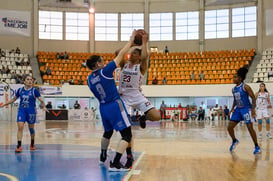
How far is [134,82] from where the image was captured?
6855mm

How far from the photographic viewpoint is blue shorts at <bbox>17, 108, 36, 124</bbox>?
9.27m

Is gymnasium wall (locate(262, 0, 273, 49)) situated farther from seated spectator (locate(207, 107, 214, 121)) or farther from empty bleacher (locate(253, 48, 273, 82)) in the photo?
seated spectator (locate(207, 107, 214, 121))

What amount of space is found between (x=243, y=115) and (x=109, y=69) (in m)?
4.26

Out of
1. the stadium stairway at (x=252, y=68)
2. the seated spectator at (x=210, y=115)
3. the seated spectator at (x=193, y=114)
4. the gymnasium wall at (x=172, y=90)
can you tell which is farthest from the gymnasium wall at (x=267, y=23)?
the seated spectator at (x=193, y=114)

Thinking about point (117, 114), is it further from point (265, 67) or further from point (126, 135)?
point (265, 67)

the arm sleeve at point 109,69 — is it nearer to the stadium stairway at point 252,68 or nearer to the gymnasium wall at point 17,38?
the stadium stairway at point 252,68

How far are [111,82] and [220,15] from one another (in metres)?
31.7

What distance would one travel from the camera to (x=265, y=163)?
23.6 ft

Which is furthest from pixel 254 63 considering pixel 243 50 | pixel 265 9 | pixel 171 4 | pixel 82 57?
pixel 82 57

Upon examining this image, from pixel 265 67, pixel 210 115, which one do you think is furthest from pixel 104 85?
pixel 265 67

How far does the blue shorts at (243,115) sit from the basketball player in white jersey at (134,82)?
2.97 meters

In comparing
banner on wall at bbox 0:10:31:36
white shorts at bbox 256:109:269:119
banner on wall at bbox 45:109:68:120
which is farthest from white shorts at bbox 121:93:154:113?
banner on wall at bbox 0:10:31:36

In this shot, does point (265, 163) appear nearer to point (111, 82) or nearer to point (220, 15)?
point (111, 82)

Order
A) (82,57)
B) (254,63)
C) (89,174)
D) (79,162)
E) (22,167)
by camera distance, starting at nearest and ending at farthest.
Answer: (89,174)
(22,167)
(79,162)
(254,63)
(82,57)
